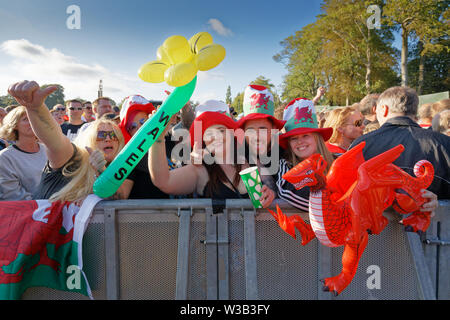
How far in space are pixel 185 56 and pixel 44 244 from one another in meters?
1.50

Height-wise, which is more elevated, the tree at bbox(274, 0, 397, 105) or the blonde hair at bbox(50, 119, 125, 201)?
the tree at bbox(274, 0, 397, 105)

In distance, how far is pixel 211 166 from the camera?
2.25 meters

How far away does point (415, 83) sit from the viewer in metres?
29.7

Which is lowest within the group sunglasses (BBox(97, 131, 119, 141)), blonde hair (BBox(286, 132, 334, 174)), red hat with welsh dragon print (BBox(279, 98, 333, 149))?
blonde hair (BBox(286, 132, 334, 174))

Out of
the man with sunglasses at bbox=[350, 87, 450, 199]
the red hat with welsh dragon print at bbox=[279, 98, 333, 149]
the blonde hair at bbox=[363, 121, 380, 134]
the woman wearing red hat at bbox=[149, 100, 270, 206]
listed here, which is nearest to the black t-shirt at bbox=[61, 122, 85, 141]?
the woman wearing red hat at bbox=[149, 100, 270, 206]

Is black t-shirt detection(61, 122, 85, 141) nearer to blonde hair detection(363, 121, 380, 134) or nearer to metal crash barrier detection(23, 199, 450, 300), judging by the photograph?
metal crash barrier detection(23, 199, 450, 300)

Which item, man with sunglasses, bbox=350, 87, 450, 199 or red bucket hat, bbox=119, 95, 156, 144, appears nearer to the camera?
man with sunglasses, bbox=350, 87, 450, 199

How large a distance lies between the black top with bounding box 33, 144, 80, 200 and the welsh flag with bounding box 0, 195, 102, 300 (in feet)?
0.52

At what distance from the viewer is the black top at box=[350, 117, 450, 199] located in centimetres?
220

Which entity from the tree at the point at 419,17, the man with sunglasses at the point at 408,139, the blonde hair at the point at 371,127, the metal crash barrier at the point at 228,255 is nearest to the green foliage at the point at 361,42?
the tree at the point at 419,17

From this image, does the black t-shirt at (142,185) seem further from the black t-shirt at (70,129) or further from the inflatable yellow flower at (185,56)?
the black t-shirt at (70,129)

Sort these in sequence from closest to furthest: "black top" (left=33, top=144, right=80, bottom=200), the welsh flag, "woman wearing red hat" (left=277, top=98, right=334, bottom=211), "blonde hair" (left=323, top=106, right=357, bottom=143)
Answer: the welsh flag → "black top" (left=33, top=144, right=80, bottom=200) → "woman wearing red hat" (left=277, top=98, right=334, bottom=211) → "blonde hair" (left=323, top=106, right=357, bottom=143)

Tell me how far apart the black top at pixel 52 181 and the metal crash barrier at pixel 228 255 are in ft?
1.39

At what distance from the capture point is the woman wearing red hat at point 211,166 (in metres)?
2.13
